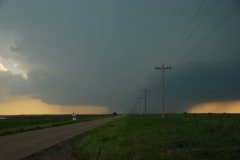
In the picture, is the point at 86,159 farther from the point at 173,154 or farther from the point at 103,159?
the point at 173,154

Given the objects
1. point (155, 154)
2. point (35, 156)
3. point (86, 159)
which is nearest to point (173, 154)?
point (155, 154)

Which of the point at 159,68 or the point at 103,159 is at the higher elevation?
the point at 159,68

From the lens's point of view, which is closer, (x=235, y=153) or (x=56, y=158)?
(x=235, y=153)

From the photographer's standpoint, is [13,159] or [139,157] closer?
[139,157]

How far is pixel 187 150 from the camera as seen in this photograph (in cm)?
2055

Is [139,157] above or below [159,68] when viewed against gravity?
below

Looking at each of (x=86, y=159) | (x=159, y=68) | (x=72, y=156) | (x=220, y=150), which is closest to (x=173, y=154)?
(x=220, y=150)

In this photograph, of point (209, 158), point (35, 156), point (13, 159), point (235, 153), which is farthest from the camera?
point (35, 156)

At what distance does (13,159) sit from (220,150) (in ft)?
30.1

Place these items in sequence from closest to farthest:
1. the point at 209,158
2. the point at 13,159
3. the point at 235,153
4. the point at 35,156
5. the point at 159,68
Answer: the point at 209,158, the point at 235,153, the point at 13,159, the point at 35,156, the point at 159,68

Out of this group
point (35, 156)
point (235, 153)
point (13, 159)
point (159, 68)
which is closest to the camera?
point (235, 153)

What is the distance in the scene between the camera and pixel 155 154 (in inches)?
765

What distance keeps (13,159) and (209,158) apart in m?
8.53

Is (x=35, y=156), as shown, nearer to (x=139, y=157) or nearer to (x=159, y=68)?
(x=139, y=157)
